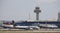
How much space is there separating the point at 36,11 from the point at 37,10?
1.50 m

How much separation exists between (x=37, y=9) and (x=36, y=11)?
424cm

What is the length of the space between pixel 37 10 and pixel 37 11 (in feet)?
3.79

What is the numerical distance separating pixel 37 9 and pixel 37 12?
4.15 meters

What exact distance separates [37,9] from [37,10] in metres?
2.83

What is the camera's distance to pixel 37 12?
332 feet

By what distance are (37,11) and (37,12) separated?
0.54m

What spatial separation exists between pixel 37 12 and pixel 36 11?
81 cm

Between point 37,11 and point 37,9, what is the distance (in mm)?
3949

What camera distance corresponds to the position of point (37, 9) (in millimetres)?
104875

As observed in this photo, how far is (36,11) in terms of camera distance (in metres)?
101

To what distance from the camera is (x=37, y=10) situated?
4021 inches
